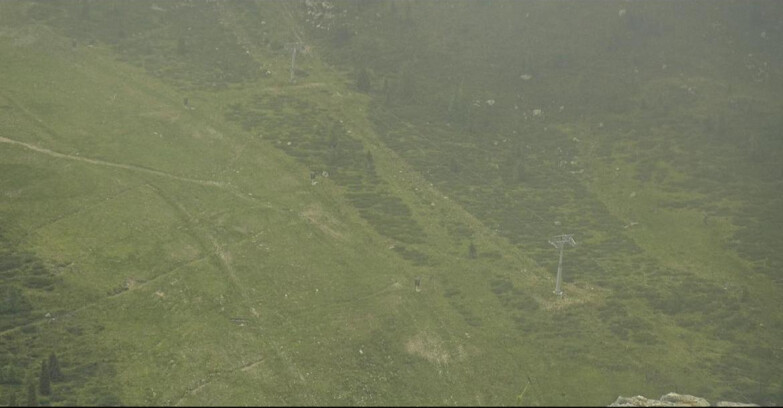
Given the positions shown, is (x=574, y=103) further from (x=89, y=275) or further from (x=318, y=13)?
(x=89, y=275)

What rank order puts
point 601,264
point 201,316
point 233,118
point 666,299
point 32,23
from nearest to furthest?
point 201,316 < point 666,299 < point 601,264 < point 233,118 < point 32,23

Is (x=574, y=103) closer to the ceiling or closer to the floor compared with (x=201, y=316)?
closer to the ceiling

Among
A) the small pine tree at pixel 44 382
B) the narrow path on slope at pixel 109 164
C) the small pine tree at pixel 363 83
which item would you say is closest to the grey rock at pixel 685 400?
the small pine tree at pixel 44 382

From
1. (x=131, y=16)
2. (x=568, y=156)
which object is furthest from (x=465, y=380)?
(x=131, y=16)

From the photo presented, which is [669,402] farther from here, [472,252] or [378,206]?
[378,206]

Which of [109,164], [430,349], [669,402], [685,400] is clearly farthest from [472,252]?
[109,164]

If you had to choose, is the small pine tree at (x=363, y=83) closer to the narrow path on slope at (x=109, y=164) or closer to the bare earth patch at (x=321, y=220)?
the bare earth patch at (x=321, y=220)
